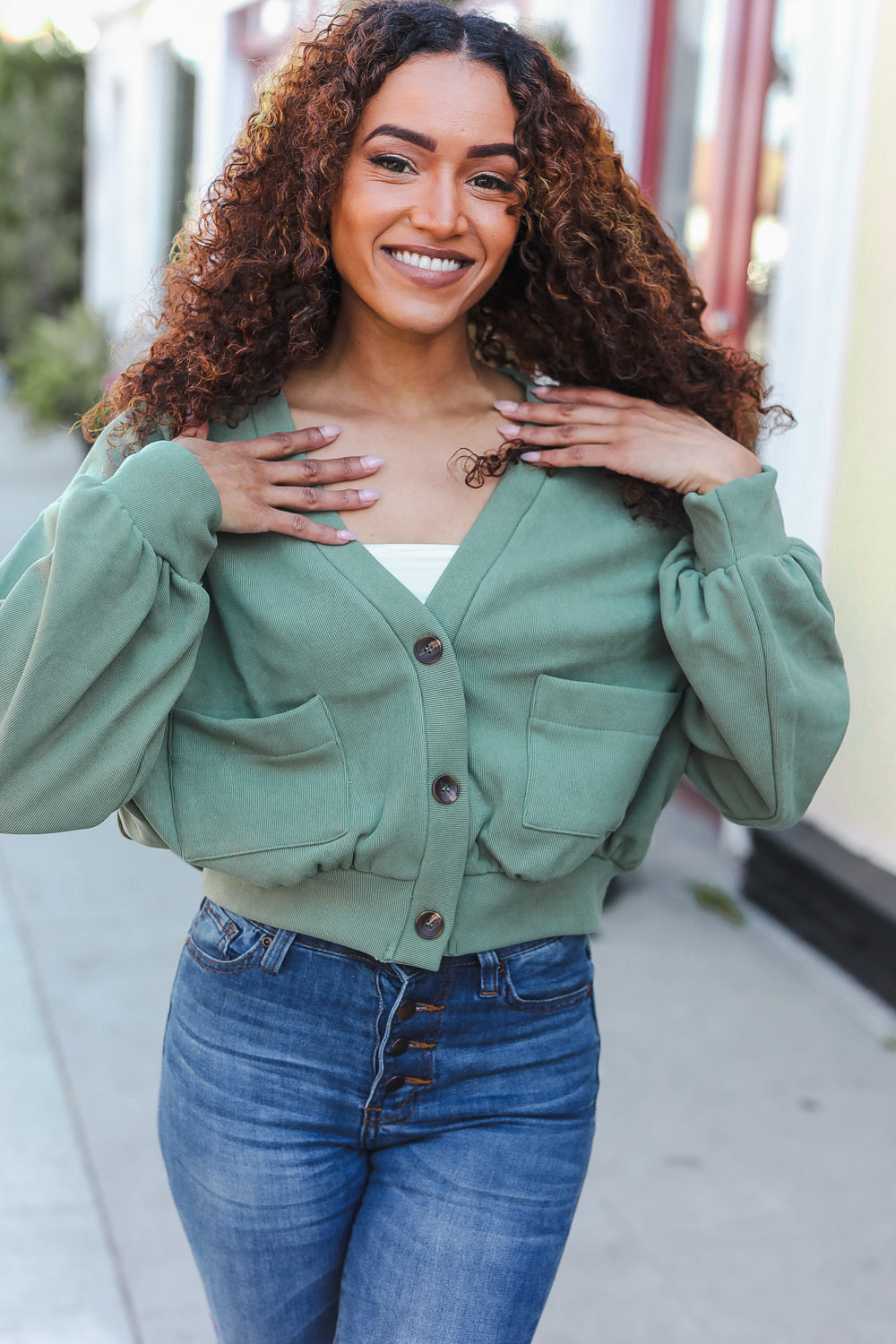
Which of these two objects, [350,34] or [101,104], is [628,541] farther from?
[101,104]

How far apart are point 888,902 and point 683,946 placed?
2.06ft

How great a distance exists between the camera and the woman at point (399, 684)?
5.16ft

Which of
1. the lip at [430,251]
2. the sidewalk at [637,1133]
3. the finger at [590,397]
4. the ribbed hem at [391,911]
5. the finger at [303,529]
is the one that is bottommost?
the sidewalk at [637,1133]

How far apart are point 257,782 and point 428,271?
0.61m

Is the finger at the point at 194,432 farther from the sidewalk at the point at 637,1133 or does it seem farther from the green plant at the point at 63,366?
the green plant at the point at 63,366

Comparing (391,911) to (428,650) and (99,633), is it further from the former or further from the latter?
(99,633)

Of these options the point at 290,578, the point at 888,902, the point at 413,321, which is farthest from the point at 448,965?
the point at 888,902

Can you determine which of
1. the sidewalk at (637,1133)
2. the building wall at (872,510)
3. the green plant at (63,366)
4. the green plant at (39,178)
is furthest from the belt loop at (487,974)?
the green plant at (39,178)

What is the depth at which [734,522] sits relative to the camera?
164 centimetres

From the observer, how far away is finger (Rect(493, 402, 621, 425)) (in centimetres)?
173

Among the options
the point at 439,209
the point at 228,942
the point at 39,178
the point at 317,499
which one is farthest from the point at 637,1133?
the point at 39,178

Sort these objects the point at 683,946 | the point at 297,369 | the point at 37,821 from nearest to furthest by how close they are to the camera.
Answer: the point at 37,821
the point at 297,369
the point at 683,946

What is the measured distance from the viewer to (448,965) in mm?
1632

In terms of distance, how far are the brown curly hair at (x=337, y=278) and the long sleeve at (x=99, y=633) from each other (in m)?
0.17
